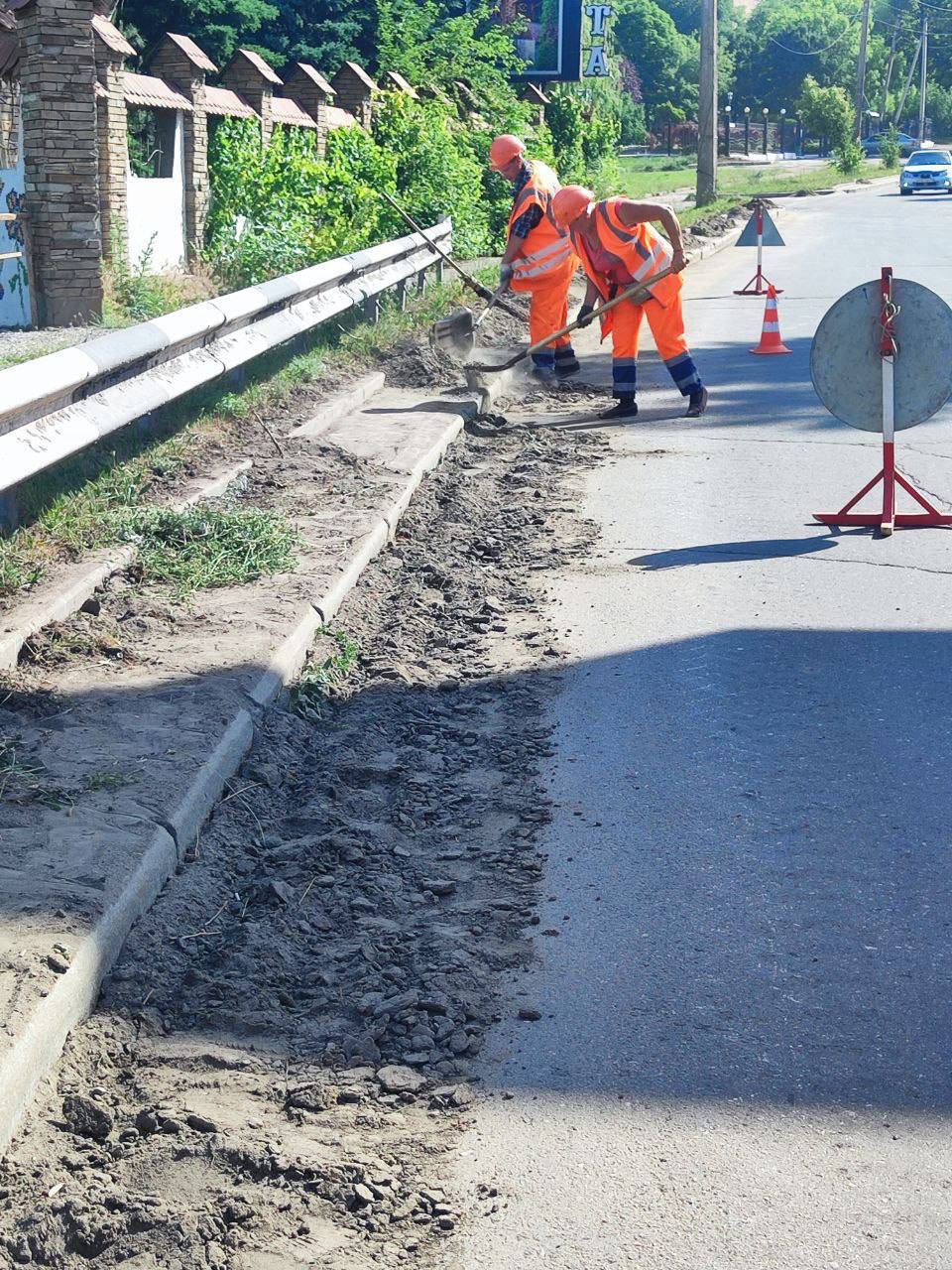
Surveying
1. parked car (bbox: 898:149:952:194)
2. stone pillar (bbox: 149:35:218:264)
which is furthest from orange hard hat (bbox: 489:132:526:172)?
parked car (bbox: 898:149:952:194)

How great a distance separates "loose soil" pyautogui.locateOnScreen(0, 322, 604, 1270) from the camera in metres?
2.88

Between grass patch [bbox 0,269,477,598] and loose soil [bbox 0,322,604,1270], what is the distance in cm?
39

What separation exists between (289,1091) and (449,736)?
2156mm

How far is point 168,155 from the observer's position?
17312 millimetres

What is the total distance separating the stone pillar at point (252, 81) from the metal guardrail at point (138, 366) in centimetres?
751

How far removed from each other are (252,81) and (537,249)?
7963 mm

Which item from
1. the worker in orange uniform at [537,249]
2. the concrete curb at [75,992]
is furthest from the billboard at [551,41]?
the concrete curb at [75,992]

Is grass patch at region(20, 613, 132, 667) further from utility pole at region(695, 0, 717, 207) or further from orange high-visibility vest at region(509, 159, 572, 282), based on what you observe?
utility pole at region(695, 0, 717, 207)

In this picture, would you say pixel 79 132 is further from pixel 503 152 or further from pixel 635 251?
pixel 635 251

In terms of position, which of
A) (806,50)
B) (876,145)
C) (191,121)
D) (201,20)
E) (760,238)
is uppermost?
(806,50)

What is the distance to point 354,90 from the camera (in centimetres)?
2302

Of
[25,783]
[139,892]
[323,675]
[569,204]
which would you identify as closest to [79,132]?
[569,204]

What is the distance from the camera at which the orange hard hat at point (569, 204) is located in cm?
1105

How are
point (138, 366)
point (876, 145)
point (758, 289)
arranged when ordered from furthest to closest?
1. point (876, 145)
2. point (758, 289)
3. point (138, 366)
